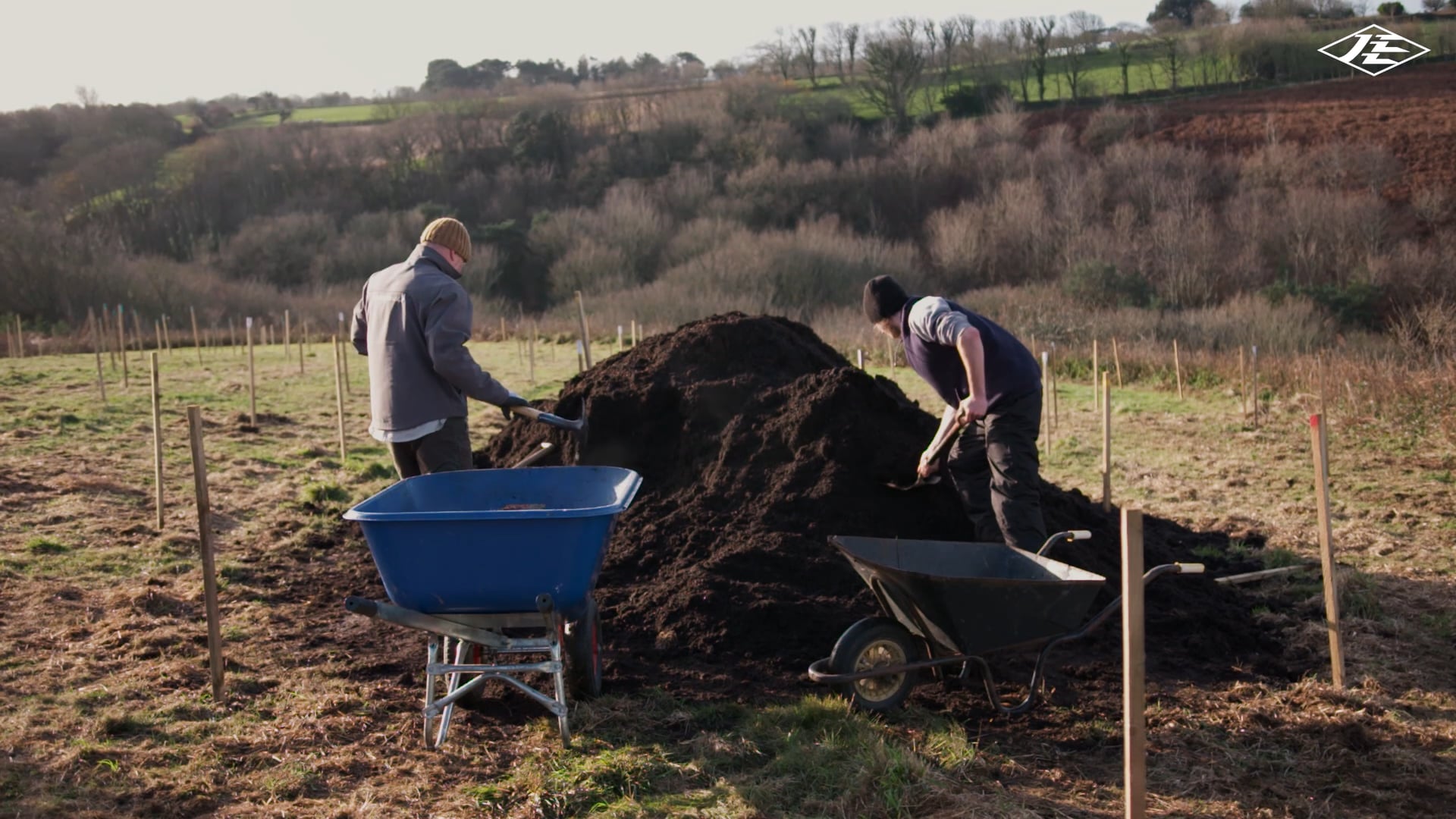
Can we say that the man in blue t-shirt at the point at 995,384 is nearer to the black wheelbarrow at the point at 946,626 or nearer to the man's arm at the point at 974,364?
the man's arm at the point at 974,364

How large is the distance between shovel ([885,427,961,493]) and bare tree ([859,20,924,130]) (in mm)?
Result: 51767

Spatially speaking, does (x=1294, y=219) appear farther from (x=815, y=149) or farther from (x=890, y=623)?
(x=890, y=623)

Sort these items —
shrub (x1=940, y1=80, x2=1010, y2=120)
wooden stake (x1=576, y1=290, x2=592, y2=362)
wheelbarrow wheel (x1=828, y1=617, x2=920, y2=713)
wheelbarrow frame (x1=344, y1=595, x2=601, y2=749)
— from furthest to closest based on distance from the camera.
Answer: shrub (x1=940, y1=80, x2=1010, y2=120) → wooden stake (x1=576, y1=290, x2=592, y2=362) → wheelbarrow wheel (x1=828, y1=617, x2=920, y2=713) → wheelbarrow frame (x1=344, y1=595, x2=601, y2=749)

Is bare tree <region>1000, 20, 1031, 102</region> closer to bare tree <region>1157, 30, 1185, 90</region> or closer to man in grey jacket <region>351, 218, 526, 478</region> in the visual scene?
bare tree <region>1157, 30, 1185, 90</region>

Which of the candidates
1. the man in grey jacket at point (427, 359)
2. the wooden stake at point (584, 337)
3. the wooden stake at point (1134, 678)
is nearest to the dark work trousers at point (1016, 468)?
the wooden stake at point (1134, 678)

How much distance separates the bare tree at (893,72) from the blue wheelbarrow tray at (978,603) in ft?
174

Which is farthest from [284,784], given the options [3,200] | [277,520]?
[3,200]

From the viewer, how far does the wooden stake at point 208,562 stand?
4332 millimetres

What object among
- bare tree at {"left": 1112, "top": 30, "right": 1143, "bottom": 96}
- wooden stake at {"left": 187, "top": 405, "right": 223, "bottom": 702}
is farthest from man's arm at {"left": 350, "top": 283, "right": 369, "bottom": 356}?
bare tree at {"left": 1112, "top": 30, "right": 1143, "bottom": 96}

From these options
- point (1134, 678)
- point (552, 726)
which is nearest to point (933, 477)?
point (552, 726)

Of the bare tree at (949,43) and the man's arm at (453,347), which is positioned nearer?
the man's arm at (453,347)

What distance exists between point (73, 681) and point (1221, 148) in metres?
45.1
